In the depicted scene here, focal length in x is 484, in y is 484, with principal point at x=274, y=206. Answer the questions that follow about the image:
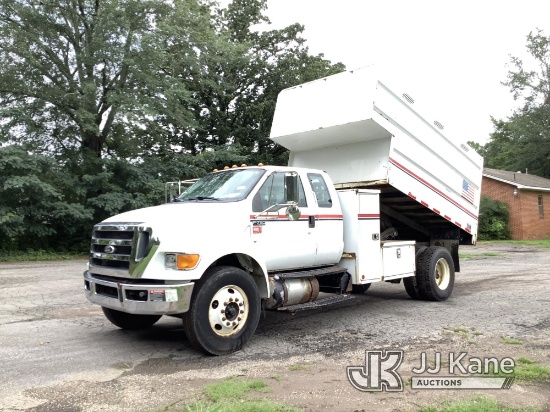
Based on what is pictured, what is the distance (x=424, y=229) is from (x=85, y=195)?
46.8ft

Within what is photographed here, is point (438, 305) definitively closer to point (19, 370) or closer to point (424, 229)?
point (424, 229)

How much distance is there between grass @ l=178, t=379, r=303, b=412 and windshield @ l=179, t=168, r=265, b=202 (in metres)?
2.37

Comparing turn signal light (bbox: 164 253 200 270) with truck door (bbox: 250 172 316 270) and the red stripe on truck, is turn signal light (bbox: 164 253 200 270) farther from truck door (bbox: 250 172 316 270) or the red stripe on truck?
the red stripe on truck

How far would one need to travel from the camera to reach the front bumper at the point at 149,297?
5.11m

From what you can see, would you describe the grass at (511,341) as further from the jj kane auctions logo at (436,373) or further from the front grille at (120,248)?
the front grille at (120,248)

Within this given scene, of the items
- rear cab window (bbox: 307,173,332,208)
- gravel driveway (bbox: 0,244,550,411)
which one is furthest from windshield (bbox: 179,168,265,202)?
gravel driveway (bbox: 0,244,550,411)

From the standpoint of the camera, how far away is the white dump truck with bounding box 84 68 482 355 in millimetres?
5324

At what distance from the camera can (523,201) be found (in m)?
31.5

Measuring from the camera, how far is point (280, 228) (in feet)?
20.7

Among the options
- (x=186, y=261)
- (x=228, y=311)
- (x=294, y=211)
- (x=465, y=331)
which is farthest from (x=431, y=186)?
(x=186, y=261)

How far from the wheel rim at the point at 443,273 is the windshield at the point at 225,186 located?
14.8 ft

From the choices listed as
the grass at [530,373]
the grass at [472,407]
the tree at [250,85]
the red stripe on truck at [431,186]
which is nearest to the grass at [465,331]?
the grass at [530,373]

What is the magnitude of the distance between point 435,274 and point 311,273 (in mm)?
3334

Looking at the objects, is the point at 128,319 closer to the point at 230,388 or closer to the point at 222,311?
the point at 222,311
